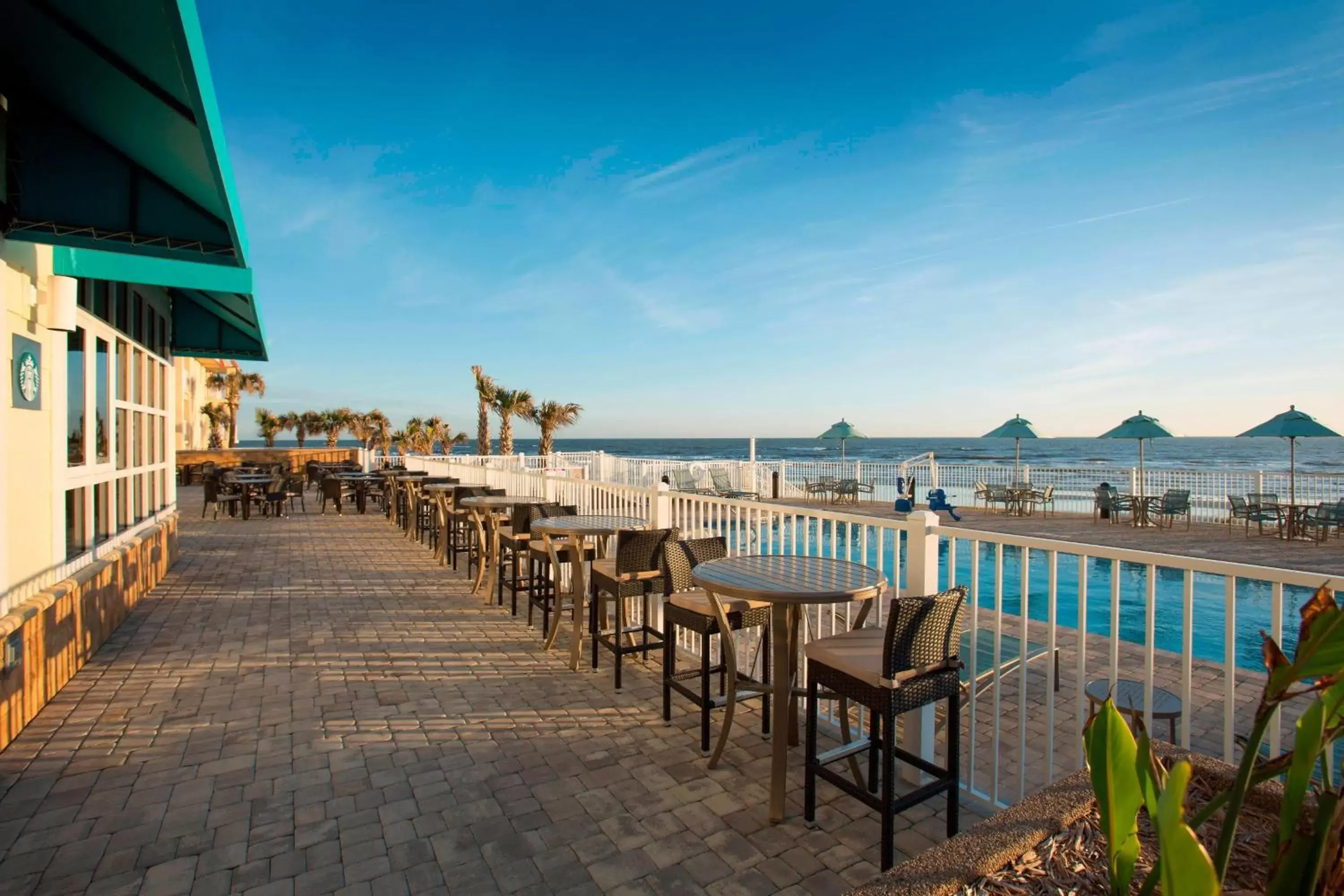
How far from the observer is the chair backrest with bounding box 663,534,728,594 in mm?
3592

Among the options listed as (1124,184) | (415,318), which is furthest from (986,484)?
(415,318)

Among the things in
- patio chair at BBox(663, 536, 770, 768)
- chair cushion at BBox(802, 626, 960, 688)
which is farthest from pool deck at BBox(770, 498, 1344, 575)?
chair cushion at BBox(802, 626, 960, 688)

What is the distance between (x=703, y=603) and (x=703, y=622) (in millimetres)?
116

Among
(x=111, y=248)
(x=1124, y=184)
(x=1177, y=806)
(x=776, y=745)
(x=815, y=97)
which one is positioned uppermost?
(x=815, y=97)

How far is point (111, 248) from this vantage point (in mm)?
4508

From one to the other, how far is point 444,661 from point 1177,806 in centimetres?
454

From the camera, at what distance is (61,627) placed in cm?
401

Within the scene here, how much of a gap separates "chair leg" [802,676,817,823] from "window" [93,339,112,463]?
566cm

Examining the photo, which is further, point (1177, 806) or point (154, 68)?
point (154, 68)

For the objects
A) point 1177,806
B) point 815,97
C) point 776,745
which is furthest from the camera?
point 815,97

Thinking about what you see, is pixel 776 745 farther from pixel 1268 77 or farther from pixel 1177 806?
pixel 1268 77

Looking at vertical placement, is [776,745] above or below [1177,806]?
below

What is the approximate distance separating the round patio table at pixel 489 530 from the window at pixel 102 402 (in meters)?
2.86

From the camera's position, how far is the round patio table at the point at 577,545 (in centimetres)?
450
